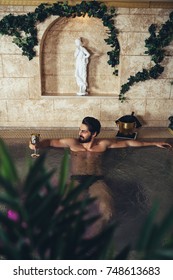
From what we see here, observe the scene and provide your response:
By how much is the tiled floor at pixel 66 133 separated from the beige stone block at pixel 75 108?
26 centimetres

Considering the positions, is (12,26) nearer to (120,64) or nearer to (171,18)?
(120,64)

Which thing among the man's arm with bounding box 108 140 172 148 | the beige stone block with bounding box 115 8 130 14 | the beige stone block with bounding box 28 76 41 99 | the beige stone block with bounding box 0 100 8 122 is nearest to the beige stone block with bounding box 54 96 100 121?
the beige stone block with bounding box 28 76 41 99

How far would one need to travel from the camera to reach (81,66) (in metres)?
6.61

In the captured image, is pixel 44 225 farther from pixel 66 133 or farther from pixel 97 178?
pixel 66 133

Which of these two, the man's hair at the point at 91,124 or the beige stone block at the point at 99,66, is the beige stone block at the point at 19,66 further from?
the man's hair at the point at 91,124

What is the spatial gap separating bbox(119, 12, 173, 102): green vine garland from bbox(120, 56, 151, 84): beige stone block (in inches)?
3.4

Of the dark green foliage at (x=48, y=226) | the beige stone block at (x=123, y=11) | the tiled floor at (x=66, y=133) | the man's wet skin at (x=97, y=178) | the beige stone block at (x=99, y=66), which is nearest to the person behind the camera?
the dark green foliage at (x=48, y=226)

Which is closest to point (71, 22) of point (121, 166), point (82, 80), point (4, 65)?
point (82, 80)

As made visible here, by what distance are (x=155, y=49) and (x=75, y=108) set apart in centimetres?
203

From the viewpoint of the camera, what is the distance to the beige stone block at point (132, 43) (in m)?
6.26

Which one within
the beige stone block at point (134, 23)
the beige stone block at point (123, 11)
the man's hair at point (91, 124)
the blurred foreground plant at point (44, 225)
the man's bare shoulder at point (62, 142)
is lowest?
the man's bare shoulder at point (62, 142)

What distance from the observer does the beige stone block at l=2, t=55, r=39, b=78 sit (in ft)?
20.8

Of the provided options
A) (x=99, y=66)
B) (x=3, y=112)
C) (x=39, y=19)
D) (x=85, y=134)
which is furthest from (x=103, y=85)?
(x=85, y=134)

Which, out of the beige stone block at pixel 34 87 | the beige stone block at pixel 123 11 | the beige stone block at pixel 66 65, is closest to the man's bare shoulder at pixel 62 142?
the beige stone block at pixel 34 87
